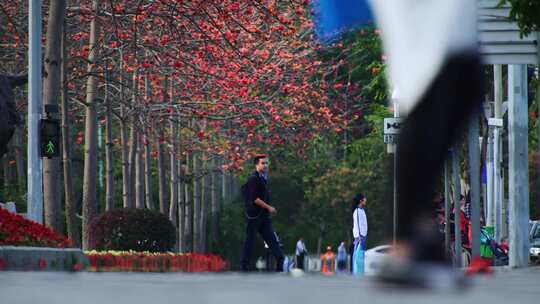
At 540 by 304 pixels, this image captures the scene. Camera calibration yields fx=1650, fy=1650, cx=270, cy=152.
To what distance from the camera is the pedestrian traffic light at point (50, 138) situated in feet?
85.9

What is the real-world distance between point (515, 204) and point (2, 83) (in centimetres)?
777

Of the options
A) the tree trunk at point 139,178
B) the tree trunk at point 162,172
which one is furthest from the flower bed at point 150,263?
the tree trunk at point 162,172

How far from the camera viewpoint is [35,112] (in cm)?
2681

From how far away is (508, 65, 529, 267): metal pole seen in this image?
23.1 metres

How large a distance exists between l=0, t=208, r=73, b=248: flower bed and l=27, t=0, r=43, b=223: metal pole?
662 centimetres

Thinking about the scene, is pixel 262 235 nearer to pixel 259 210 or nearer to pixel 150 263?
pixel 259 210

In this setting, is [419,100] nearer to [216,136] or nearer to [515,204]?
[515,204]

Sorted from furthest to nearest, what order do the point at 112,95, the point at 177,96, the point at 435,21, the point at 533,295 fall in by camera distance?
the point at 177,96 → the point at 112,95 → the point at 533,295 → the point at 435,21

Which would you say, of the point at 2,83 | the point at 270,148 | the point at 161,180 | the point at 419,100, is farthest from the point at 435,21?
the point at 270,148

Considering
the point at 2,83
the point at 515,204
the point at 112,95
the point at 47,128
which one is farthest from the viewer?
the point at 112,95

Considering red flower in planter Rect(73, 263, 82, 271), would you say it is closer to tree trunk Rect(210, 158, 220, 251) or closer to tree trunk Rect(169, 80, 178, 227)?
tree trunk Rect(169, 80, 178, 227)

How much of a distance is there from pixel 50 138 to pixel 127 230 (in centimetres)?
→ 483

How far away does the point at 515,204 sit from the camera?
78.4 feet

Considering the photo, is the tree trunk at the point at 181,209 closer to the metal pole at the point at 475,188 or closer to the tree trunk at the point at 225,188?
the tree trunk at the point at 225,188
